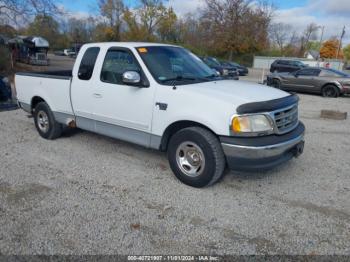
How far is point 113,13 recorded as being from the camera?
53.0 meters

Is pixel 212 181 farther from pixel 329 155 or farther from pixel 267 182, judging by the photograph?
pixel 329 155

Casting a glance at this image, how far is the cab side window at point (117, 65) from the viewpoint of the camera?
4.44 metres

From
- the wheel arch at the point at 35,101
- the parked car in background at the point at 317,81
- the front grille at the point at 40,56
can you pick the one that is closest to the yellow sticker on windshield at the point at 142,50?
the wheel arch at the point at 35,101

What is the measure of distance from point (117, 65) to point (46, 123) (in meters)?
2.35

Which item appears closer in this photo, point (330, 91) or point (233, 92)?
point (233, 92)

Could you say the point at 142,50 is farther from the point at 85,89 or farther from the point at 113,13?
the point at 113,13

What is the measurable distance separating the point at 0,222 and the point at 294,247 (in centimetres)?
307

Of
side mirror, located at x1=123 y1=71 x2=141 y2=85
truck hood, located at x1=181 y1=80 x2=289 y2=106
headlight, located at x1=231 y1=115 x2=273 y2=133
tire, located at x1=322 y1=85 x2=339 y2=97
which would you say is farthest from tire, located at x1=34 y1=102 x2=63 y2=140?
tire, located at x1=322 y1=85 x2=339 y2=97

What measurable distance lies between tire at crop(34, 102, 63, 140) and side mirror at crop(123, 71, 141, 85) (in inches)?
95.8

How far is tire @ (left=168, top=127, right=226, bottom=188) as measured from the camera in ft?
12.2

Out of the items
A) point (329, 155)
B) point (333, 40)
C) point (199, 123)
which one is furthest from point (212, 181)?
point (333, 40)

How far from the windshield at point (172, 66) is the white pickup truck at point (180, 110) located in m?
0.02

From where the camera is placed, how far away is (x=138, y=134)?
4457mm

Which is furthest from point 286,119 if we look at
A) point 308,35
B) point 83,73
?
point 308,35
